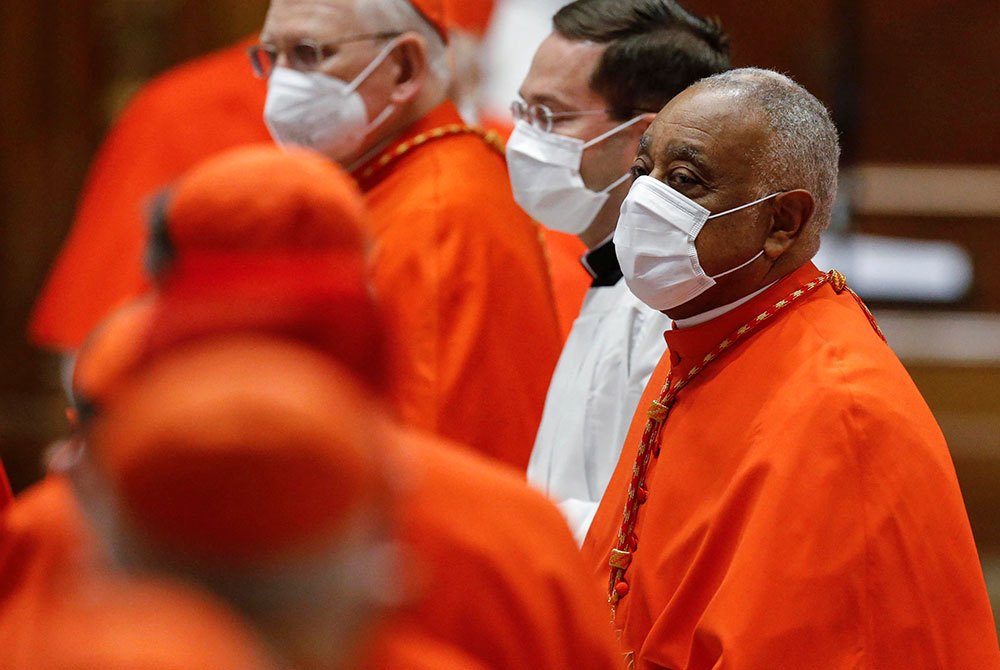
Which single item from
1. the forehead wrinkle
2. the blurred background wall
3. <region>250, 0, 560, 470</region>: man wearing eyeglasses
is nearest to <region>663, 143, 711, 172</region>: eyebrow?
the forehead wrinkle

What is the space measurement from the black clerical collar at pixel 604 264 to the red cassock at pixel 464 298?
0.92ft

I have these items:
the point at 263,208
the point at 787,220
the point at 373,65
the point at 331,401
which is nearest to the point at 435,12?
the point at 373,65

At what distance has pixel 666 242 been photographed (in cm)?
244

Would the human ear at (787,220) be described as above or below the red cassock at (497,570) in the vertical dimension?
below

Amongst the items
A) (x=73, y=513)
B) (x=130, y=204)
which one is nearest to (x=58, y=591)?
(x=73, y=513)

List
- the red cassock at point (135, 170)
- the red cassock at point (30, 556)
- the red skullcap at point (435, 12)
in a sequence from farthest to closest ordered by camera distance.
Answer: the red cassock at point (135, 170) → the red skullcap at point (435, 12) → the red cassock at point (30, 556)

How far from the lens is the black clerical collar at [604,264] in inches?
120

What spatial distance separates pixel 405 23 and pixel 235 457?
2.90 meters

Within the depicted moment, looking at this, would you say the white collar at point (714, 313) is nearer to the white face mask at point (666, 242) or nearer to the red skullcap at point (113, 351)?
the white face mask at point (666, 242)

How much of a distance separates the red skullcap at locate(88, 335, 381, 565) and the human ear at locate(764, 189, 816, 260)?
1.66 m

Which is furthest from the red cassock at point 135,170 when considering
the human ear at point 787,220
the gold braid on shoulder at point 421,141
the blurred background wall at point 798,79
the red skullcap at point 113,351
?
the red skullcap at point 113,351

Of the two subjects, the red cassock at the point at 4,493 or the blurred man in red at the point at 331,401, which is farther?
the red cassock at the point at 4,493

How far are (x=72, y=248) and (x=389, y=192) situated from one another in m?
2.73

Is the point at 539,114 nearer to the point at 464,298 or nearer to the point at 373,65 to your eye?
the point at 464,298
